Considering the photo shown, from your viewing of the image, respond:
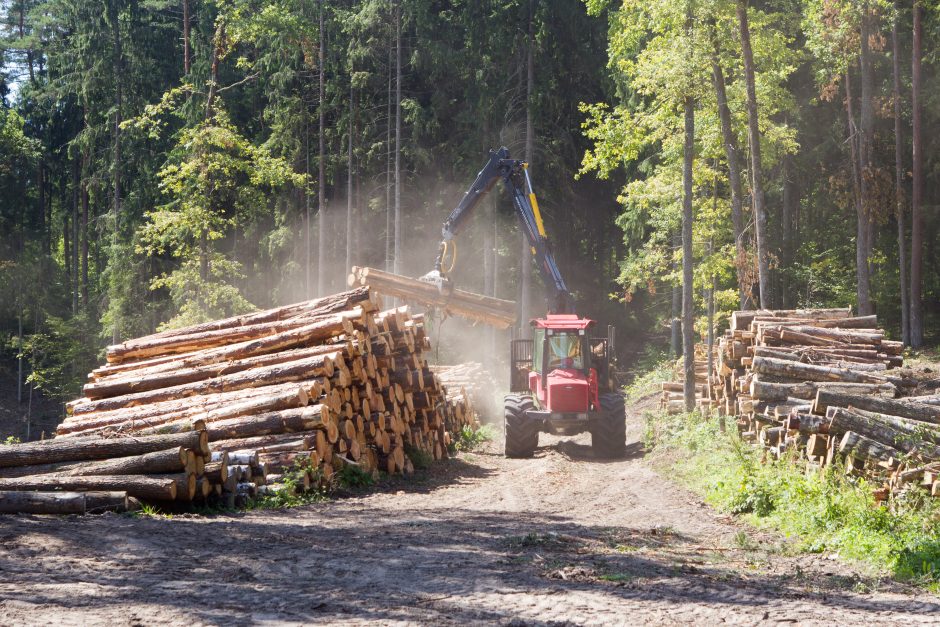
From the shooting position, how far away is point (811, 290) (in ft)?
104

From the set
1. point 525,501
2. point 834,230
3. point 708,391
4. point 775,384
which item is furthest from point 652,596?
point 834,230

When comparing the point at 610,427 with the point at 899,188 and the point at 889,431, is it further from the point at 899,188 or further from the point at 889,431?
the point at 899,188

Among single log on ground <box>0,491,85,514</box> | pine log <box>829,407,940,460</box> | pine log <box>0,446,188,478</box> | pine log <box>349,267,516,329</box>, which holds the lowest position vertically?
single log on ground <box>0,491,85,514</box>

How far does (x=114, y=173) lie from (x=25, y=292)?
7162mm

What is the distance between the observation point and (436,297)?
2320 cm

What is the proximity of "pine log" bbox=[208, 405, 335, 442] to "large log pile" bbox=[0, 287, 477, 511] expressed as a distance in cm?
2

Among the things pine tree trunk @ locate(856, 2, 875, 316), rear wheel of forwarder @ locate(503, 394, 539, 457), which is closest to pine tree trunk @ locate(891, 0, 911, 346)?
pine tree trunk @ locate(856, 2, 875, 316)

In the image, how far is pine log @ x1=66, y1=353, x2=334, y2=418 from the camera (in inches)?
542

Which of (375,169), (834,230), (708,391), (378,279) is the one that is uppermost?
(375,169)

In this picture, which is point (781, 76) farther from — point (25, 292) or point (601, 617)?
point (25, 292)

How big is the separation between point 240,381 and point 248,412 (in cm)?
102

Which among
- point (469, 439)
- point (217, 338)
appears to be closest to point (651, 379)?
point (469, 439)

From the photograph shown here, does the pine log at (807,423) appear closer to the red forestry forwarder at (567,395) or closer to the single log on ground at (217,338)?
the red forestry forwarder at (567,395)

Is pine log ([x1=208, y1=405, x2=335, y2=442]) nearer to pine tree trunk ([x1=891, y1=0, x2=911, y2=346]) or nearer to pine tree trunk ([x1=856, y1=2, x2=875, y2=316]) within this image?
pine tree trunk ([x1=856, y1=2, x2=875, y2=316])
